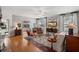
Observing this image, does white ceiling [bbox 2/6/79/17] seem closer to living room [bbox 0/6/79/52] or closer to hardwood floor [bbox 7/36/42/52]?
living room [bbox 0/6/79/52]

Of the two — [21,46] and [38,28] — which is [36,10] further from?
[21,46]

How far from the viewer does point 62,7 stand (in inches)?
106

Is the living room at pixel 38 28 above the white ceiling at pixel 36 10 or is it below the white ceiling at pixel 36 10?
below

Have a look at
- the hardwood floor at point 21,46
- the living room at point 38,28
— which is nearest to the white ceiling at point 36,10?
the living room at point 38,28

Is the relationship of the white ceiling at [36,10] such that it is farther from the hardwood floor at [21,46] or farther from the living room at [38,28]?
the hardwood floor at [21,46]

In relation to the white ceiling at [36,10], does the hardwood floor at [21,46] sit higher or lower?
lower

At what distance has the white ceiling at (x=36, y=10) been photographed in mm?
2654

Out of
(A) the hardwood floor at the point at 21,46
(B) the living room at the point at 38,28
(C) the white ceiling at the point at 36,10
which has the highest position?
Result: (C) the white ceiling at the point at 36,10

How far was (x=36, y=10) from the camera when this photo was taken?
271 centimetres

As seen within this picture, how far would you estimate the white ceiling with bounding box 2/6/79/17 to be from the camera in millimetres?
2654

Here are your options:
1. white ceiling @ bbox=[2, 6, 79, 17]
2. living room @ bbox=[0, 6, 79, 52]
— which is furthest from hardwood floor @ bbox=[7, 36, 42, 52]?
white ceiling @ bbox=[2, 6, 79, 17]
